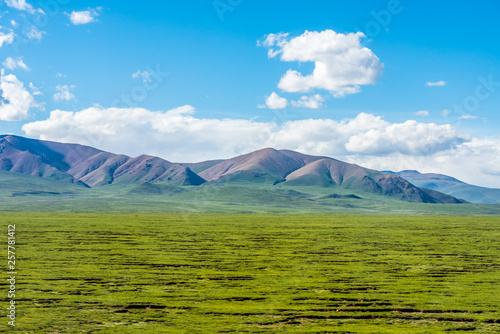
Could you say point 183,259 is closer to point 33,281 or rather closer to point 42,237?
point 33,281

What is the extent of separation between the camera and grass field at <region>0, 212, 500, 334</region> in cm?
2945

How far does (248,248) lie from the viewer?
67.9 metres

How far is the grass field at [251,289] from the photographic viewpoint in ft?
96.6

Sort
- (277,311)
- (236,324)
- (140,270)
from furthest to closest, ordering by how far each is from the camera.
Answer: (140,270), (277,311), (236,324)

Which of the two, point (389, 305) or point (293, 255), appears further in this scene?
point (293, 255)

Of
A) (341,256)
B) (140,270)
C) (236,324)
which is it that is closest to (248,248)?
(341,256)

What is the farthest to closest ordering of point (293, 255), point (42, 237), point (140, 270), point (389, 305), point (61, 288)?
1. point (42, 237)
2. point (293, 255)
3. point (140, 270)
4. point (61, 288)
5. point (389, 305)

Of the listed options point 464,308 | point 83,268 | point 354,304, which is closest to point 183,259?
point 83,268

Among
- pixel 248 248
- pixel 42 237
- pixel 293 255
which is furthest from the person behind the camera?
pixel 42 237

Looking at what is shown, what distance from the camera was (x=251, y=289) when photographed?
39.0m

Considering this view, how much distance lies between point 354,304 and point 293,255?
2641 cm

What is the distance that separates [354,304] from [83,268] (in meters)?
29.1

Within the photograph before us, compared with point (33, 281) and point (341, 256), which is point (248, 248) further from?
point (33, 281)

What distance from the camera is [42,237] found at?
77.1 meters
